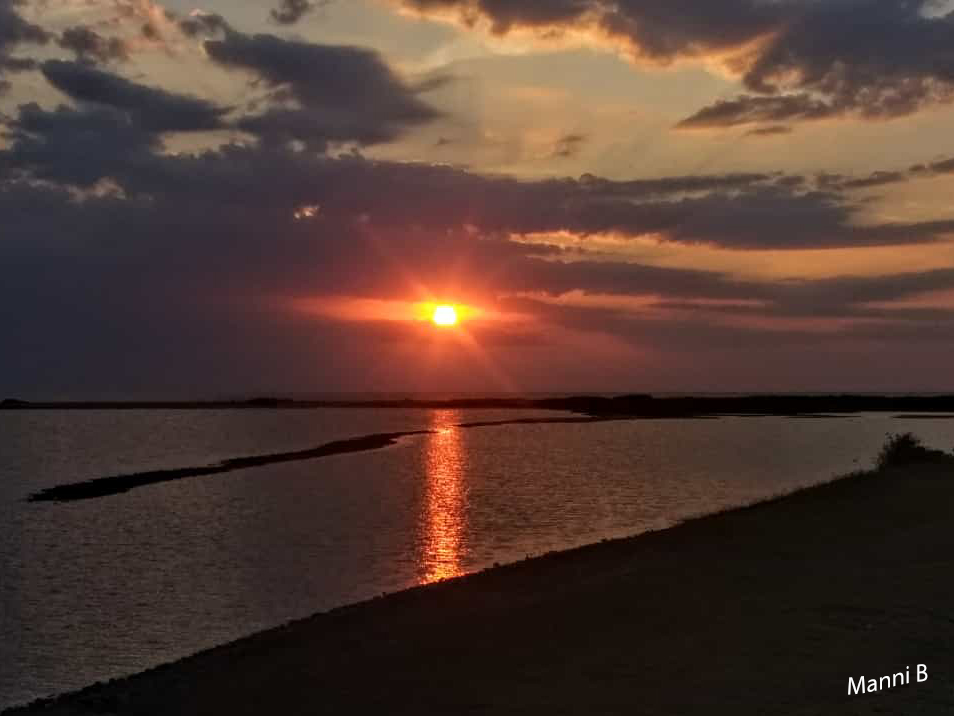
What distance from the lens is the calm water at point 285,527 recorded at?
66.7 ft

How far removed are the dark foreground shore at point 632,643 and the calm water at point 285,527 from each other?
3924 millimetres

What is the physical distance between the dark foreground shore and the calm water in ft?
12.9

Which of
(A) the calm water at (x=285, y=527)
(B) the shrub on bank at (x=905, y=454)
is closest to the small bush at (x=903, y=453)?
(B) the shrub on bank at (x=905, y=454)

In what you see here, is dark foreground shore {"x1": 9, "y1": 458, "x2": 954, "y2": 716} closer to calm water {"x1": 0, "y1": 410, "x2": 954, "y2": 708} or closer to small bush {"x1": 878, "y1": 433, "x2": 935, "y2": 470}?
calm water {"x1": 0, "y1": 410, "x2": 954, "y2": 708}

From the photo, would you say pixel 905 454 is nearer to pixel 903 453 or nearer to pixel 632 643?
pixel 903 453

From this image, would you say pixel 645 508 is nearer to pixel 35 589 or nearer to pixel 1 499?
pixel 35 589

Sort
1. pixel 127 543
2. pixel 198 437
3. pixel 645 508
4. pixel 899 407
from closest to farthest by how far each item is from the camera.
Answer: pixel 127 543, pixel 645 508, pixel 198 437, pixel 899 407

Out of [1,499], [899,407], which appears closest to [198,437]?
[1,499]

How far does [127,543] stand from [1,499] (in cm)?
1773

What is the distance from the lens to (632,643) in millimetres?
13422

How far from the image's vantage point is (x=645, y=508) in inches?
1469

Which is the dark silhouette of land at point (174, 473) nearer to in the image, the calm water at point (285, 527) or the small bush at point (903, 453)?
the calm water at point (285, 527)

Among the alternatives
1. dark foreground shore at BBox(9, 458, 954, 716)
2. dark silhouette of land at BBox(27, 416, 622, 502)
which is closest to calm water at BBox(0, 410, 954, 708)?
dark silhouette of land at BBox(27, 416, 622, 502)

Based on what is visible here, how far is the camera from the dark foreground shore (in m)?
11.3
